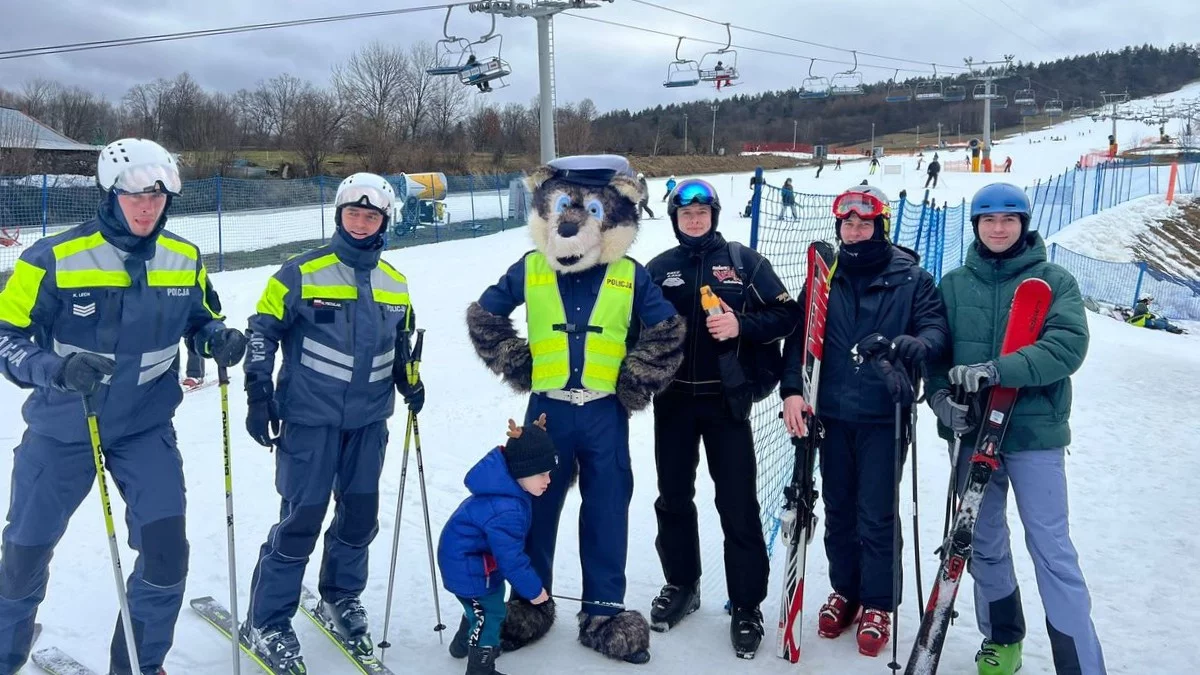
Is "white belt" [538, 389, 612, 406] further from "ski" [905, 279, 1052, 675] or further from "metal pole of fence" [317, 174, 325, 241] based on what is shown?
"metal pole of fence" [317, 174, 325, 241]

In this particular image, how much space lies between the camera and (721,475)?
3656 millimetres

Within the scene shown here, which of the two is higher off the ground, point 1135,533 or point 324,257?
point 324,257

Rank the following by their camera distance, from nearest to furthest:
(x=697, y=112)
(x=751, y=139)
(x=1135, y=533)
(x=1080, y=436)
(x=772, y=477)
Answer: (x=1135, y=533), (x=772, y=477), (x=1080, y=436), (x=751, y=139), (x=697, y=112)

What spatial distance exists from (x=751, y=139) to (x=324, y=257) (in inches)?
3705

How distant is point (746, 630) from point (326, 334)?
211 cm

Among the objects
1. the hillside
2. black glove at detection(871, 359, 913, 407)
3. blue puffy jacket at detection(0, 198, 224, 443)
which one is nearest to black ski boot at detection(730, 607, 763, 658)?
black glove at detection(871, 359, 913, 407)

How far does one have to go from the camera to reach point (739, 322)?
3539mm

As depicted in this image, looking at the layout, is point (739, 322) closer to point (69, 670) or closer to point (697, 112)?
point (69, 670)

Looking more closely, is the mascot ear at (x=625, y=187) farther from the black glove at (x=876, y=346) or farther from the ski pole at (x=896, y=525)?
the ski pole at (x=896, y=525)

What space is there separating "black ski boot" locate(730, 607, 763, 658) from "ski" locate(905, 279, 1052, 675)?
2.07ft

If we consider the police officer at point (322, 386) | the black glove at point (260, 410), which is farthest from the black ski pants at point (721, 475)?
the black glove at point (260, 410)

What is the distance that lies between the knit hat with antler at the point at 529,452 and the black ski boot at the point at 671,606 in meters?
1.03

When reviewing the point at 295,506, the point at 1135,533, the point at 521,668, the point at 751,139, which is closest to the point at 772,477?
the point at 1135,533

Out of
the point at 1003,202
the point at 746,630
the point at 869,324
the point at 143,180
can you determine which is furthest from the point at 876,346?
the point at 143,180
